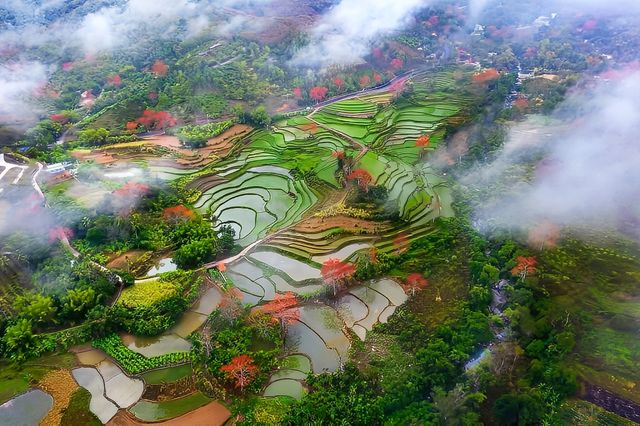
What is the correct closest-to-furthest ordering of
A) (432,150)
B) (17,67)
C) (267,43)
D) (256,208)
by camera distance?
(256,208)
(432,150)
(17,67)
(267,43)

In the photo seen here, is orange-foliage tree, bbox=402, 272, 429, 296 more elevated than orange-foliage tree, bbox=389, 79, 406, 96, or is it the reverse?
orange-foliage tree, bbox=389, 79, 406, 96

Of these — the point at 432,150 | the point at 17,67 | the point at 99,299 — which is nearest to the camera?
the point at 99,299

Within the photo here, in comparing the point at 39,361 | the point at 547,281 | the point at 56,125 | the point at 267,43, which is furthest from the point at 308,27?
the point at 39,361

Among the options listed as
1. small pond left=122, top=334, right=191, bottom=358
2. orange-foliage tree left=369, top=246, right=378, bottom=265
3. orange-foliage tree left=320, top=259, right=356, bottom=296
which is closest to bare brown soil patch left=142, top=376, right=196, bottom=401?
small pond left=122, top=334, right=191, bottom=358

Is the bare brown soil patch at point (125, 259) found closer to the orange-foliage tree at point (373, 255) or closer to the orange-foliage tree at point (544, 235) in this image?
the orange-foliage tree at point (373, 255)

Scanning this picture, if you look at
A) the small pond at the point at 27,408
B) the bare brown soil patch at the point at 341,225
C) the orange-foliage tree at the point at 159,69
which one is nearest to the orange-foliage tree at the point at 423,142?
the bare brown soil patch at the point at 341,225

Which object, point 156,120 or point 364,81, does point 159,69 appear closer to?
point 156,120

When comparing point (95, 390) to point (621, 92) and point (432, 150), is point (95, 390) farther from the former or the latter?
point (621, 92)

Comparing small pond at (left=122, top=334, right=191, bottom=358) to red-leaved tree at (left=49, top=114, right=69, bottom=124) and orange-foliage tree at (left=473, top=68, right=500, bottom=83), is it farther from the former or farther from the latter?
orange-foliage tree at (left=473, top=68, right=500, bottom=83)
